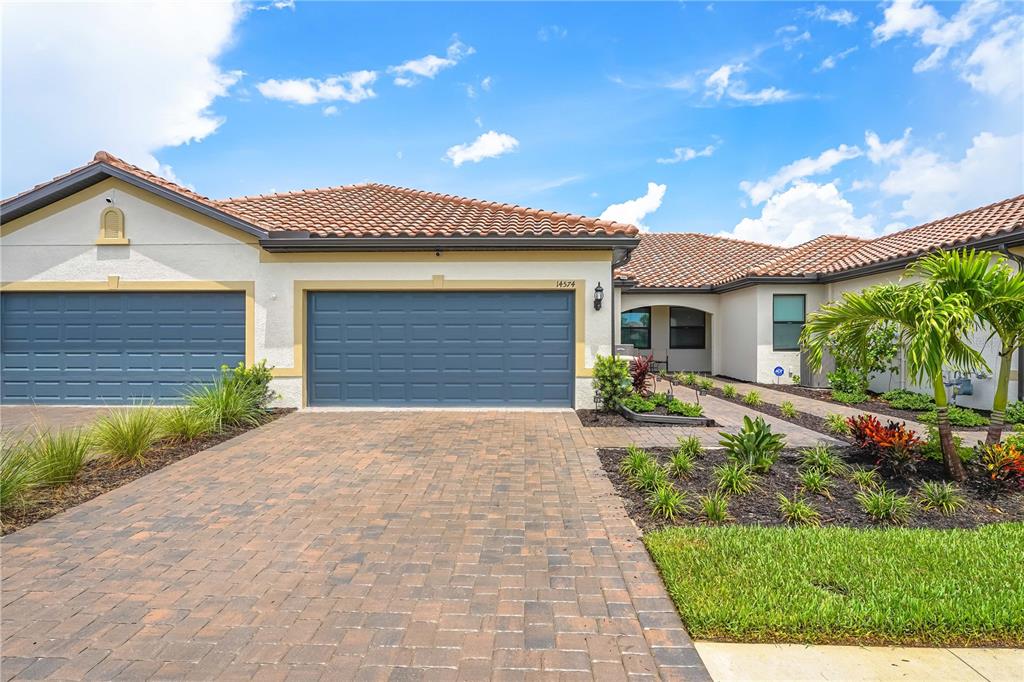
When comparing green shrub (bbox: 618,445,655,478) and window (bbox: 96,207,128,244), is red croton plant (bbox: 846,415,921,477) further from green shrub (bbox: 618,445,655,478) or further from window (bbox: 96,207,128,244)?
window (bbox: 96,207,128,244)

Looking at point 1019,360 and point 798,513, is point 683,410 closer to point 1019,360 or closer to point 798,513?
point 798,513

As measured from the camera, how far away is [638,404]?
9.95 metres

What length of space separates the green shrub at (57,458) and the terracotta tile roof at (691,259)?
51.0 ft

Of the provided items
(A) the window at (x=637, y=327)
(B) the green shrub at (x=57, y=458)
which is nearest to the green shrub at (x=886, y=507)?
(B) the green shrub at (x=57, y=458)

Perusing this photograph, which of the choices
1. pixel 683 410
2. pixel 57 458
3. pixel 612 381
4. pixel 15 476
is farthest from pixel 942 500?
pixel 57 458

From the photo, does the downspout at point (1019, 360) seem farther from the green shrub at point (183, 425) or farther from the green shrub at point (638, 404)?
the green shrub at point (183, 425)

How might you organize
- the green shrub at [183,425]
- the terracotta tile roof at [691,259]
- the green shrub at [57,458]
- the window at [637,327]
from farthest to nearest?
the window at [637,327], the terracotta tile roof at [691,259], the green shrub at [183,425], the green shrub at [57,458]

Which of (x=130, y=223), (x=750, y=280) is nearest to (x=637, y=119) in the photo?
(x=750, y=280)

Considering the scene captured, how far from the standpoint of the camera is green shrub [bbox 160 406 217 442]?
7824 mm

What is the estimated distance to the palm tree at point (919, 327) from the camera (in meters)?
5.20

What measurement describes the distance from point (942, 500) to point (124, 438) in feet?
32.9

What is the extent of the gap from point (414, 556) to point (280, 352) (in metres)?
8.29

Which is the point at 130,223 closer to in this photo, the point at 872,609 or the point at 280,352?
the point at 280,352

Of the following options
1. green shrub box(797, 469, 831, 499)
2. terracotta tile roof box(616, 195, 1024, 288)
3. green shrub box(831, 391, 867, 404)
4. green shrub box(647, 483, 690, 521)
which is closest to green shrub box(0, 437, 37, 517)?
green shrub box(647, 483, 690, 521)
